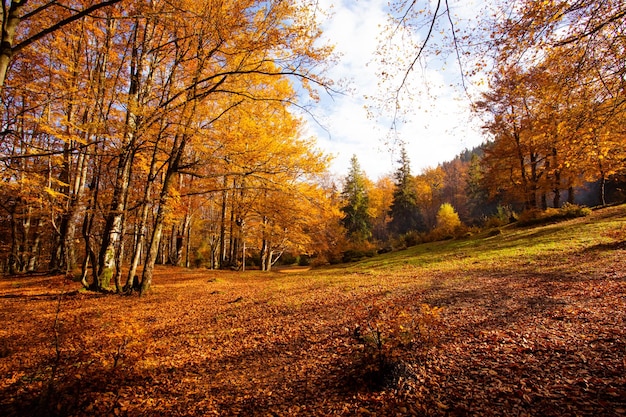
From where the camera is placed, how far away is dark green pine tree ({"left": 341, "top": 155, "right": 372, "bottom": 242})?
1366 inches

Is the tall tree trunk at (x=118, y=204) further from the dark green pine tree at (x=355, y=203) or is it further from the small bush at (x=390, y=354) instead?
the dark green pine tree at (x=355, y=203)

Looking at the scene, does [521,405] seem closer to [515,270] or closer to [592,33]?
[592,33]

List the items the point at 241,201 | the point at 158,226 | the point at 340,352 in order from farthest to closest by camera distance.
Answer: the point at 241,201 < the point at 158,226 < the point at 340,352

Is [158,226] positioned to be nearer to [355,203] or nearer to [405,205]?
[355,203]

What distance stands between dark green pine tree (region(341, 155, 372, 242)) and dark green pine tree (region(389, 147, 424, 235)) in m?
5.73

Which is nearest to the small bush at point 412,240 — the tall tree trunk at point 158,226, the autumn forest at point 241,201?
the autumn forest at point 241,201

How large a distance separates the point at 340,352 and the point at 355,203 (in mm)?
31364

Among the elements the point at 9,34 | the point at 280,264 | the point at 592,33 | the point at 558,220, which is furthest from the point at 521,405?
the point at 280,264

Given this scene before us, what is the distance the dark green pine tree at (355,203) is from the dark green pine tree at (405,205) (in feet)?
18.8

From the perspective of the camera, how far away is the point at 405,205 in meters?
39.8

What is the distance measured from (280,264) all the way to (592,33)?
25.7 metres

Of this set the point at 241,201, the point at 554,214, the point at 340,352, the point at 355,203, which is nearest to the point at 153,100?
the point at 241,201

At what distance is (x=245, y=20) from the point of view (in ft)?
22.9

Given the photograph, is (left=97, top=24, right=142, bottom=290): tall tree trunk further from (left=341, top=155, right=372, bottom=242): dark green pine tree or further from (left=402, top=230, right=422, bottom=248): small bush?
(left=341, top=155, right=372, bottom=242): dark green pine tree
